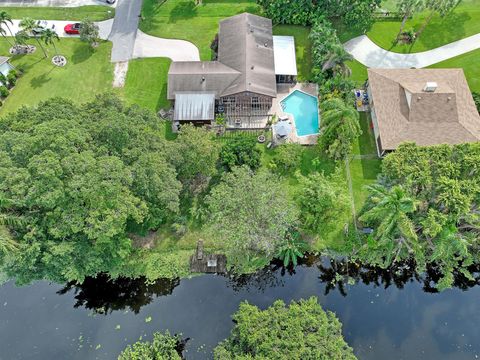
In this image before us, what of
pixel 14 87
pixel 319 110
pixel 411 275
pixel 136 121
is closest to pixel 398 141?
pixel 319 110

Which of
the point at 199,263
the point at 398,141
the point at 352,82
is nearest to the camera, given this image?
the point at 199,263

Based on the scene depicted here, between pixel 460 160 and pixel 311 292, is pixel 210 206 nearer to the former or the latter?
pixel 311 292

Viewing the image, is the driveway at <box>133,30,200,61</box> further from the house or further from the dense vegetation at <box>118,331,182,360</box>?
the dense vegetation at <box>118,331,182,360</box>

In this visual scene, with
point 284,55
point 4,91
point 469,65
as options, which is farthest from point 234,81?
point 469,65

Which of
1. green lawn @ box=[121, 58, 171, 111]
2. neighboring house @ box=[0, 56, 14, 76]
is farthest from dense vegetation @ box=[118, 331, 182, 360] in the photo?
neighboring house @ box=[0, 56, 14, 76]

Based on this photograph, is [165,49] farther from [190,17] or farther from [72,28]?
[72,28]

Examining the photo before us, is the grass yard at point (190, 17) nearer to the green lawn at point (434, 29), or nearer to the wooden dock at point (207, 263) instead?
the green lawn at point (434, 29)

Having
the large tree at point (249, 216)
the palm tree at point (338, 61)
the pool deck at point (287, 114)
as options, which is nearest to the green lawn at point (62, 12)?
the pool deck at point (287, 114)
